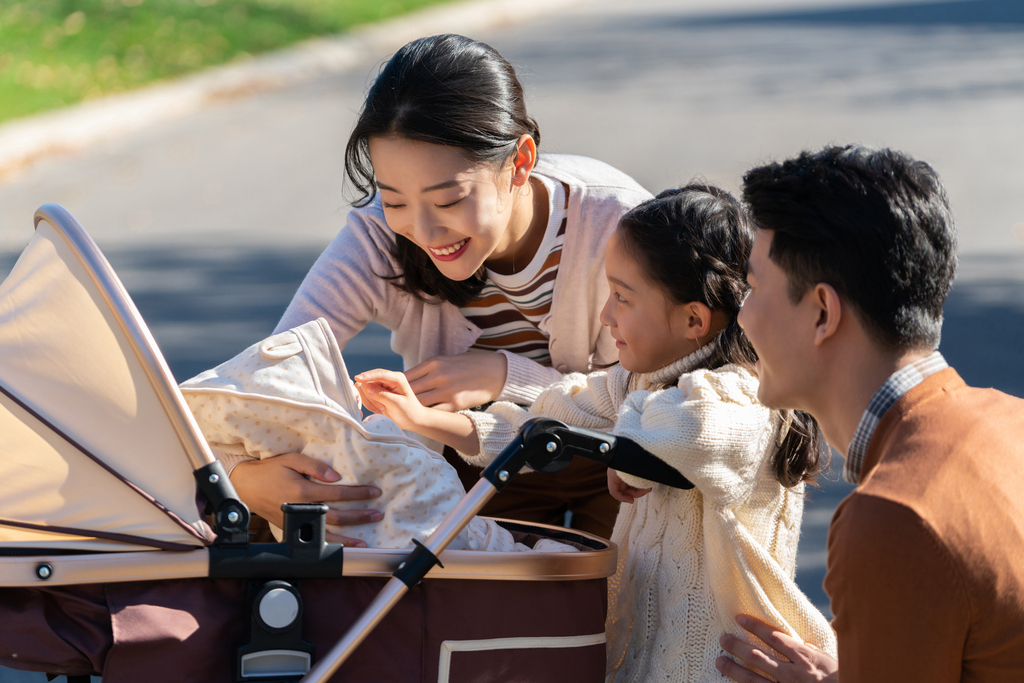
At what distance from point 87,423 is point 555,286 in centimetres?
106

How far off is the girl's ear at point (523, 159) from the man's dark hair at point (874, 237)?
744 mm

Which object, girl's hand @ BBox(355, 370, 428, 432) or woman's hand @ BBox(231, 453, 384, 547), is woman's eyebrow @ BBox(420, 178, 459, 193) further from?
woman's hand @ BBox(231, 453, 384, 547)

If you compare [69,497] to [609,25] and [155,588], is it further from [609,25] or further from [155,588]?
[609,25]

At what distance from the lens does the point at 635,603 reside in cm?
191

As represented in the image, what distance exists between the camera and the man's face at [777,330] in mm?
1464

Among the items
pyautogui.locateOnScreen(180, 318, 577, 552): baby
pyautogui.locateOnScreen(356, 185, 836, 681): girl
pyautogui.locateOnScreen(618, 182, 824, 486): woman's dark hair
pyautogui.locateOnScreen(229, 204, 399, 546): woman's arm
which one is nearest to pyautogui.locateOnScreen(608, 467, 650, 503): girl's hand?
pyautogui.locateOnScreen(356, 185, 836, 681): girl

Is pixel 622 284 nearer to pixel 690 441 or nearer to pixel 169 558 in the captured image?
pixel 690 441

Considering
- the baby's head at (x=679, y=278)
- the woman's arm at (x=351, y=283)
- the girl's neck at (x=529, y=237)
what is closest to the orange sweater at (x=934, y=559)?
the baby's head at (x=679, y=278)

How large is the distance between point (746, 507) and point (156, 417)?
0.99 meters

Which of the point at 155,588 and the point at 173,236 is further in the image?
the point at 173,236

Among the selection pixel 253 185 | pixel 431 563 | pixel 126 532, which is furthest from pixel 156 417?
pixel 253 185

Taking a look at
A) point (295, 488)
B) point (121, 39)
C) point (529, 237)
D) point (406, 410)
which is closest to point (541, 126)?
point (121, 39)

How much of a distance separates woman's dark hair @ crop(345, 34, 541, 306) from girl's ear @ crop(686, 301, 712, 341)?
473mm

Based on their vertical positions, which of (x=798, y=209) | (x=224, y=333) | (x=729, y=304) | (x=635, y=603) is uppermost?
(x=798, y=209)
